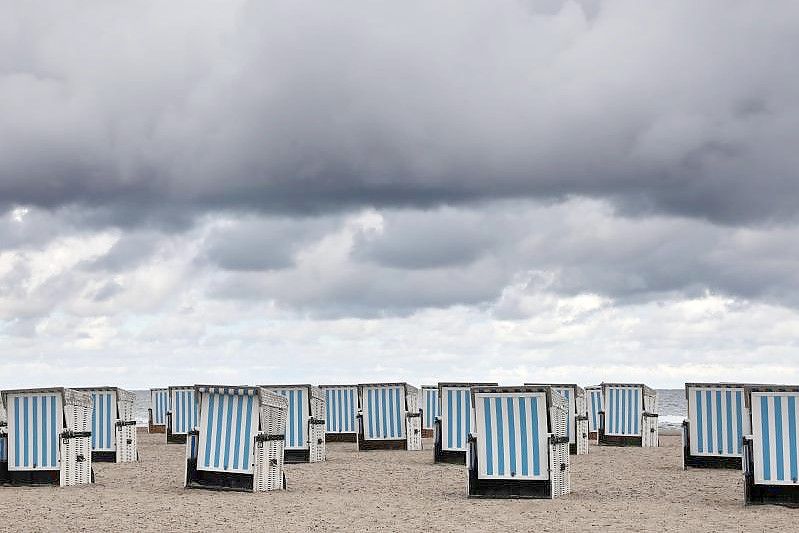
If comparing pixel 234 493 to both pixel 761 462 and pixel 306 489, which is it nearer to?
pixel 306 489

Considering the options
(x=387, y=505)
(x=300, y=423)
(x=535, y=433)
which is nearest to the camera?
(x=387, y=505)

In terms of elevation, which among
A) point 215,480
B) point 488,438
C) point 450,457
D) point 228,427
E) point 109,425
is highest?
point 228,427

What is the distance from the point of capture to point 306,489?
51.0 feet

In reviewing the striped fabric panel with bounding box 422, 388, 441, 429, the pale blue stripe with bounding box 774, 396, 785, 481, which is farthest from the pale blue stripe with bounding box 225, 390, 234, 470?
the striped fabric panel with bounding box 422, 388, 441, 429

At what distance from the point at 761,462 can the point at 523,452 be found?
308 centimetres

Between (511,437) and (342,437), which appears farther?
(342,437)

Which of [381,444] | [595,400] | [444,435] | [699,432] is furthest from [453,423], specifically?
[595,400]

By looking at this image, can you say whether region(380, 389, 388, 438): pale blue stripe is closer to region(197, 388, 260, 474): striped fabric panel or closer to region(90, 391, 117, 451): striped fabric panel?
region(90, 391, 117, 451): striped fabric panel

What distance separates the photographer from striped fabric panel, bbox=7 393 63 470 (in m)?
15.9

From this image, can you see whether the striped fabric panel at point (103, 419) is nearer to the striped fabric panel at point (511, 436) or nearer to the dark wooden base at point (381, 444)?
the dark wooden base at point (381, 444)

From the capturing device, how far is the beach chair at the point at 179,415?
27109 mm

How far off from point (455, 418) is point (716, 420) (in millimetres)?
4888

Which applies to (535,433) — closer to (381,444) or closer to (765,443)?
(765,443)

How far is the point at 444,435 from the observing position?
20094 millimetres
